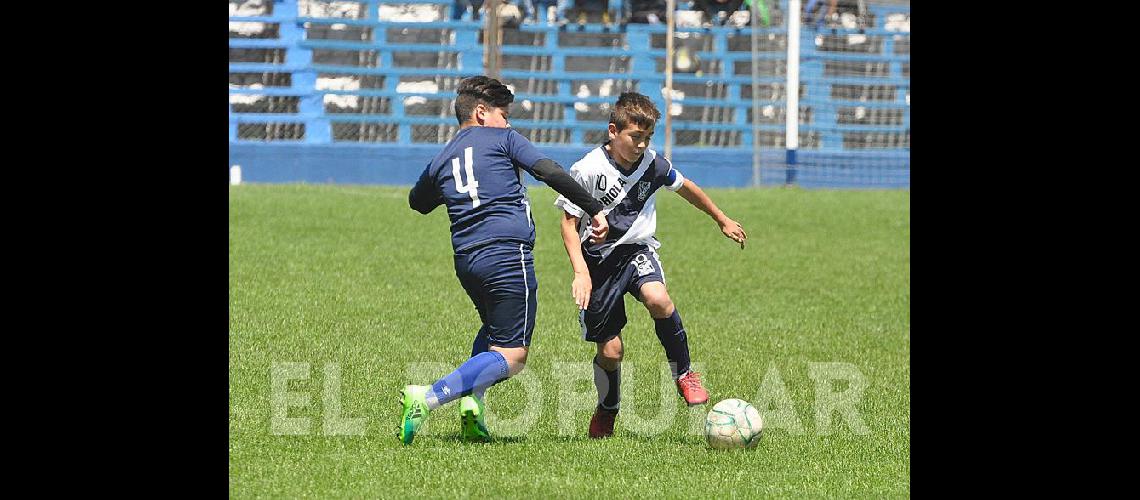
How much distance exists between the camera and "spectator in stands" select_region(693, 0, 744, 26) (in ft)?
91.4

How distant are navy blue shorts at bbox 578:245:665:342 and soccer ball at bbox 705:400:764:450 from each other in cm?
80

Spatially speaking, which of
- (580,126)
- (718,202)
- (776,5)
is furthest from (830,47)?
(718,202)

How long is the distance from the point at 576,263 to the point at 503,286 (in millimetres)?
348

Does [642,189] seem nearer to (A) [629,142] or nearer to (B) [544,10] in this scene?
(A) [629,142]

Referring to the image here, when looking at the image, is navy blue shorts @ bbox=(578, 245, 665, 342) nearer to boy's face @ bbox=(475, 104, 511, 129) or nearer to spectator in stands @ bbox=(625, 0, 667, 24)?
boy's face @ bbox=(475, 104, 511, 129)

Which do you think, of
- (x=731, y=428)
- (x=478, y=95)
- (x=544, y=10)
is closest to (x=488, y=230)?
(x=478, y=95)

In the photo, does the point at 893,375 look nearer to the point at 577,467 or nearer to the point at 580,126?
the point at 577,467

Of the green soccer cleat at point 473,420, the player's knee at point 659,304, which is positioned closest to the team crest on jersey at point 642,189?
the player's knee at point 659,304

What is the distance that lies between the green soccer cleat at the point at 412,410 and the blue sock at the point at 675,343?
1393 millimetres

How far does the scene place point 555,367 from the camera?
357 inches

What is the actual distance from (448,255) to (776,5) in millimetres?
14454

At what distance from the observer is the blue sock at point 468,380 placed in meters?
6.62

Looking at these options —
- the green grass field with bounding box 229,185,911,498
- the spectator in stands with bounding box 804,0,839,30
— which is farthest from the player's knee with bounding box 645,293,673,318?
the spectator in stands with bounding box 804,0,839,30

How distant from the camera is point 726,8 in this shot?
2792 centimetres
